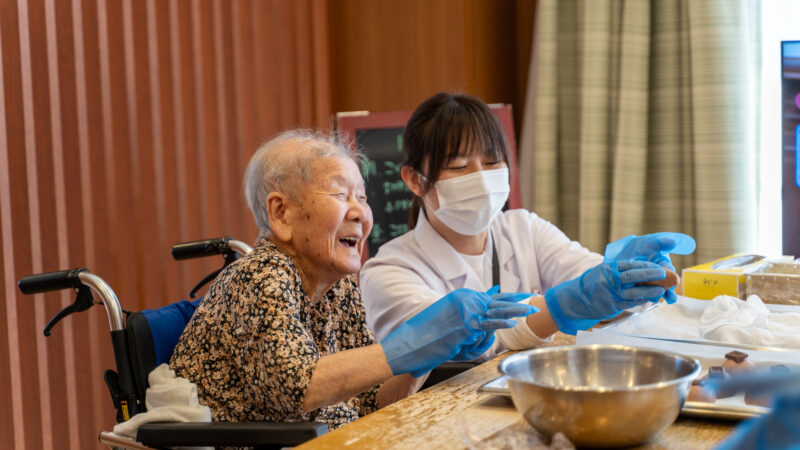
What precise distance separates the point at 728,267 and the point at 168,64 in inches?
76.7

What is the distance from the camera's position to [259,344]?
120cm

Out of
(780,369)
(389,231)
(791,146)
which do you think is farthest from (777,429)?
(389,231)

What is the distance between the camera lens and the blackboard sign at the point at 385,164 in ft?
9.49

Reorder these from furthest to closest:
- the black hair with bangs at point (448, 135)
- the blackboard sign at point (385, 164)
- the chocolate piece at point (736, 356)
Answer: the blackboard sign at point (385, 164), the black hair with bangs at point (448, 135), the chocolate piece at point (736, 356)

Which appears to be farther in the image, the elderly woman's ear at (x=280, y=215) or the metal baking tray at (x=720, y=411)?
the elderly woman's ear at (x=280, y=215)

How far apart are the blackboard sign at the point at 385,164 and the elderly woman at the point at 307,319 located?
1340 mm

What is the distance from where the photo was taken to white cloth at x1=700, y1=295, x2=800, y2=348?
1235 millimetres

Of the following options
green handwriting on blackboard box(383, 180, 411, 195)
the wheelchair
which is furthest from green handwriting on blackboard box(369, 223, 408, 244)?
the wheelchair

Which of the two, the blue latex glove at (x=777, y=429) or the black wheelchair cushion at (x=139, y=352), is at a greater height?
the blue latex glove at (x=777, y=429)

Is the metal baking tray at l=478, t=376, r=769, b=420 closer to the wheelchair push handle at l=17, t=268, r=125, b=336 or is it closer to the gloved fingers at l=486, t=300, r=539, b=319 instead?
the gloved fingers at l=486, t=300, r=539, b=319

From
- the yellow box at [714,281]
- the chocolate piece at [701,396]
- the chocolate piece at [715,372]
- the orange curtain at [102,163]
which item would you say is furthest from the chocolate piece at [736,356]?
the orange curtain at [102,163]

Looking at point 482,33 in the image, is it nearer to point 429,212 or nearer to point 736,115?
point 736,115

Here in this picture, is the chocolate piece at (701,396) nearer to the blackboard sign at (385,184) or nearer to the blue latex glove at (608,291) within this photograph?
the blue latex glove at (608,291)

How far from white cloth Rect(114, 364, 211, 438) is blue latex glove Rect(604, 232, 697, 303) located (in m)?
0.83
